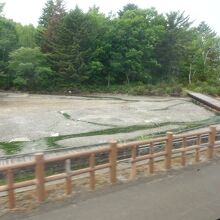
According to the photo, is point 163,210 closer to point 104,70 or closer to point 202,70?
point 104,70

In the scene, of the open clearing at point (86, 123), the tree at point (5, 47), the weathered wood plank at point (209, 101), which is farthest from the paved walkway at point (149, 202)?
the tree at point (5, 47)

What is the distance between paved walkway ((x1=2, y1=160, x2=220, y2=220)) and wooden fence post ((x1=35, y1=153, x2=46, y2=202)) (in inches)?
11.3

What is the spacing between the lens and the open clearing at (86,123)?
473 inches

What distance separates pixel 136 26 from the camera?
106ft

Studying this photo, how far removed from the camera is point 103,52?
107 feet

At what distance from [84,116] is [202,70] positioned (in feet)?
80.0

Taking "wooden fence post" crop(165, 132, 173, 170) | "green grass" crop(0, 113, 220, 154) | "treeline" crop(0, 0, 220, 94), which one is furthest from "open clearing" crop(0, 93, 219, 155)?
"treeline" crop(0, 0, 220, 94)

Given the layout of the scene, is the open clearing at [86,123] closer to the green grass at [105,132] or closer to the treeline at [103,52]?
the green grass at [105,132]

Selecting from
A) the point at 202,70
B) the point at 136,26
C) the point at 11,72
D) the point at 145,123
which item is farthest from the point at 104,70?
the point at 145,123

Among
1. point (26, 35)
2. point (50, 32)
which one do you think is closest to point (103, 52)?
point (50, 32)

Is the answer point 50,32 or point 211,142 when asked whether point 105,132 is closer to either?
point 211,142

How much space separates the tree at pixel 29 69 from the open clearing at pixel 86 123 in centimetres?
1029

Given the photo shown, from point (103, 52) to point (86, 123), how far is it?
18679 millimetres

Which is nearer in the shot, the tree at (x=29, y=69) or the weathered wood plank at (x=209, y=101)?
the weathered wood plank at (x=209, y=101)
